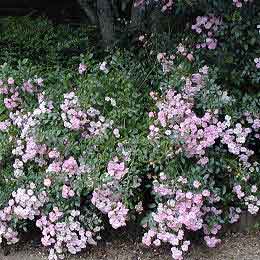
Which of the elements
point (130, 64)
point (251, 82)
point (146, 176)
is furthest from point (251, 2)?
point (146, 176)

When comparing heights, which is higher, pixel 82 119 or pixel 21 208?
pixel 82 119

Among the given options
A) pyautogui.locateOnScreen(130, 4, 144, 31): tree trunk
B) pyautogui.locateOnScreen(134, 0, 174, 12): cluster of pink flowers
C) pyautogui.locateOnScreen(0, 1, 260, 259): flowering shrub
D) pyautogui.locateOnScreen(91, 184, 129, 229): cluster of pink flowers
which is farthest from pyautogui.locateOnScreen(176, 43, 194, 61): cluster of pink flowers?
pyautogui.locateOnScreen(91, 184, 129, 229): cluster of pink flowers

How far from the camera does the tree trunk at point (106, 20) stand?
5.94 meters

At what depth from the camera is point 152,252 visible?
4191 mm

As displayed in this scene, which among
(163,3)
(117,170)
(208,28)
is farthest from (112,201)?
(163,3)

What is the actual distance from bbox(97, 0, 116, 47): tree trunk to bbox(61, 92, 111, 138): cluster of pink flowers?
5.67ft

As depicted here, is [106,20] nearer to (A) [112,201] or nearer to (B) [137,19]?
(B) [137,19]

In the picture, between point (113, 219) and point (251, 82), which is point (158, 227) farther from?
point (251, 82)

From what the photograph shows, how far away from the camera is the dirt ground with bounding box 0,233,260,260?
4137 mm

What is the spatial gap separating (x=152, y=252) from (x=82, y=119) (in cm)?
103

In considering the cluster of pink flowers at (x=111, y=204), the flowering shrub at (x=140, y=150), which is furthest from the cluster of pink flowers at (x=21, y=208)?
the cluster of pink flowers at (x=111, y=204)

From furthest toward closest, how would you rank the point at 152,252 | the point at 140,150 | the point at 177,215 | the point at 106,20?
the point at 106,20
the point at 152,252
the point at 140,150
the point at 177,215

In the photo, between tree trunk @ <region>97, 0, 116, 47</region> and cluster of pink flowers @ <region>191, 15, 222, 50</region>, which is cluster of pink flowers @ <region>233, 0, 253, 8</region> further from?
tree trunk @ <region>97, 0, 116, 47</region>

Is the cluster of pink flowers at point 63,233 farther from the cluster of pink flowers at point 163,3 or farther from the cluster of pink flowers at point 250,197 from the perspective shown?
the cluster of pink flowers at point 163,3
